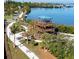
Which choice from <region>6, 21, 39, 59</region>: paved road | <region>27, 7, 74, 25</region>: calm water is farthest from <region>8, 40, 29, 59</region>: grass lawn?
<region>27, 7, 74, 25</region>: calm water

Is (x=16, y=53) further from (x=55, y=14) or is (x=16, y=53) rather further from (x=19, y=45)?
(x=55, y=14)

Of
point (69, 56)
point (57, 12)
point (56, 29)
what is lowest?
point (69, 56)

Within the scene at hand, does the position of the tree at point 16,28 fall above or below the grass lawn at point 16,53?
above

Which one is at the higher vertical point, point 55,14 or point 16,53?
point 55,14

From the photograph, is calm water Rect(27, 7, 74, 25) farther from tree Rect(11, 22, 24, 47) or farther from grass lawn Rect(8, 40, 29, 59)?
grass lawn Rect(8, 40, 29, 59)

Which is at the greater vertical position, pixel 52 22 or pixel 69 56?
pixel 52 22

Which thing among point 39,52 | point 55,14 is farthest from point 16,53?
point 55,14

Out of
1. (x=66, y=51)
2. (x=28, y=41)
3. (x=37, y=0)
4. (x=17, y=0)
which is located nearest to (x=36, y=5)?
(x=37, y=0)

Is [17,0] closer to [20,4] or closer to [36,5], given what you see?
[20,4]

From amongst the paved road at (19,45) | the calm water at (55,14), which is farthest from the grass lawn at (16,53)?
the calm water at (55,14)

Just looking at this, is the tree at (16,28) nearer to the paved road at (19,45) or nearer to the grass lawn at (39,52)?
the paved road at (19,45)

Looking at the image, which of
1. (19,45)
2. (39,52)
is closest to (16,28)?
(19,45)
